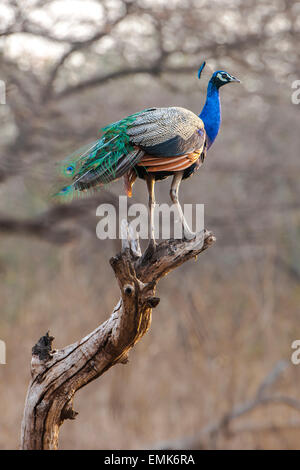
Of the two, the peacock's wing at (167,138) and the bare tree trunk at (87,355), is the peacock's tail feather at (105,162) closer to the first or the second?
the peacock's wing at (167,138)

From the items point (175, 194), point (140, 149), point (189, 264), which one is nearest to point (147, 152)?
point (140, 149)

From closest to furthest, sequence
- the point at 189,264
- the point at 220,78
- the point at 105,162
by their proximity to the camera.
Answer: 1. the point at 105,162
2. the point at 220,78
3. the point at 189,264

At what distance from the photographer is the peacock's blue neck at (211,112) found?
3.06 m

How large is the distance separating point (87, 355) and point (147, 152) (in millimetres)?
1072

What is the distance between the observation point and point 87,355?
3047 millimetres

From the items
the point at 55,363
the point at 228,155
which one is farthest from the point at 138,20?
the point at 55,363

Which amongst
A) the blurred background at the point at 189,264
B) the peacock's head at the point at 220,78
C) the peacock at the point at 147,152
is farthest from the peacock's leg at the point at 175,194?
the blurred background at the point at 189,264

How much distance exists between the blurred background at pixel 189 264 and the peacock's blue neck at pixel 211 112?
2936 mm

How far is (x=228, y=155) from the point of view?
11.6 metres

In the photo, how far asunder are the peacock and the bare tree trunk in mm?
98

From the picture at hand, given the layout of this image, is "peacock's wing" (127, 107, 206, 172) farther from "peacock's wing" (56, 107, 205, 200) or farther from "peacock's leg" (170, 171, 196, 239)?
→ "peacock's leg" (170, 171, 196, 239)

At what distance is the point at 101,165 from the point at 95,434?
24.3 ft

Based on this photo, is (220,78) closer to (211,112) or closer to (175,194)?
(211,112)

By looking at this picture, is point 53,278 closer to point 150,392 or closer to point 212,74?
point 150,392
